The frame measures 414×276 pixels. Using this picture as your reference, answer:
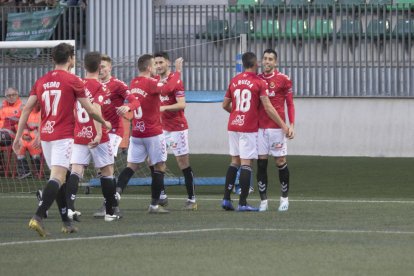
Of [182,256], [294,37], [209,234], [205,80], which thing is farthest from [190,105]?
[182,256]

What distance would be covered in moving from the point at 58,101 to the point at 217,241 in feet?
7.67

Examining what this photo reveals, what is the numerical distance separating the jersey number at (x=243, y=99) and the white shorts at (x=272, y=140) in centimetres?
47

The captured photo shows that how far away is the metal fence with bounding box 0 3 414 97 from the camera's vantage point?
96.7 feet

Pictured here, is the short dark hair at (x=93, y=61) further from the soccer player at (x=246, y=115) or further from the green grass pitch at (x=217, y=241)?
the soccer player at (x=246, y=115)

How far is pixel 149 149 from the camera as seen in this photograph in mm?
17141

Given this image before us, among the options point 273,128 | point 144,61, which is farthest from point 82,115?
point 273,128

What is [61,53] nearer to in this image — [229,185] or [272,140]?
[229,185]

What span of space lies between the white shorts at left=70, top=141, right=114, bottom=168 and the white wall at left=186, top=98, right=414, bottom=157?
14.3m

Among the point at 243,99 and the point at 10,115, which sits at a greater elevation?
the point at 243,99

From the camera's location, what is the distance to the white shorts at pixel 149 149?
17.1m

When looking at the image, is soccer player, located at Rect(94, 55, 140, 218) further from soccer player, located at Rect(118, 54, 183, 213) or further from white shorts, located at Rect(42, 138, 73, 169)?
white shorts, located at Rect(42, 138, 73, 169)

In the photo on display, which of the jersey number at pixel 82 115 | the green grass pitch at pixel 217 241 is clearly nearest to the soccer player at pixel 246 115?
the green grass pitch at pixel 217 241

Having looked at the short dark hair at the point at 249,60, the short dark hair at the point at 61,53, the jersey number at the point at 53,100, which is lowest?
the jersey number at the point at 53,100

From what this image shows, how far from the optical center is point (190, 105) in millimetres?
30406
